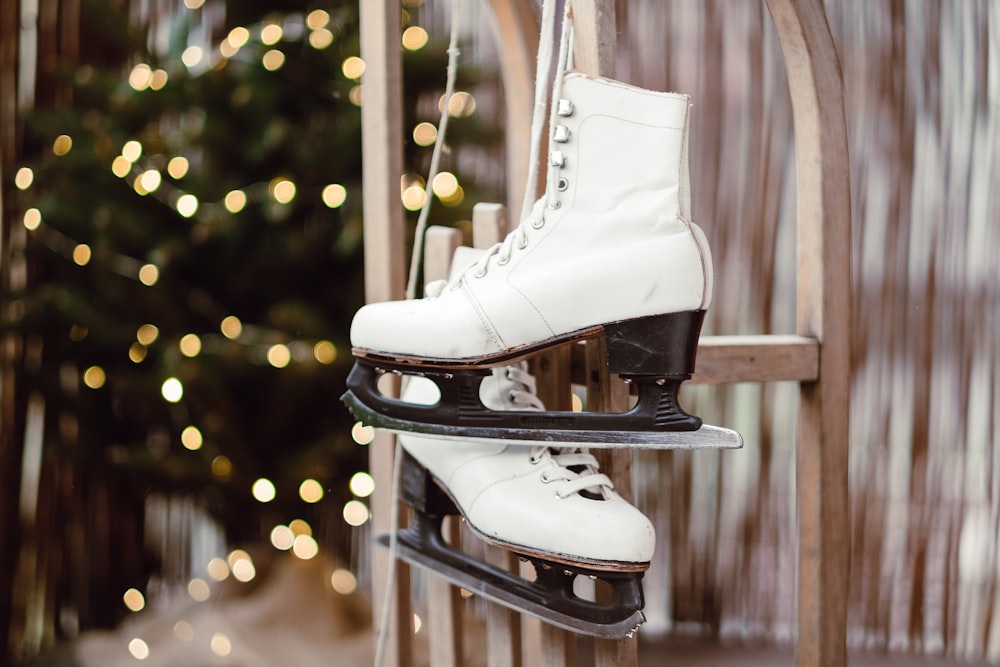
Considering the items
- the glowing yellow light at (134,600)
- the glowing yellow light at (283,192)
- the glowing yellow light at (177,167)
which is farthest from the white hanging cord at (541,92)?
the glowing yellow light at (134,600)

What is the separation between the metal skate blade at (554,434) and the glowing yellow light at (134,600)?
5.51 ft

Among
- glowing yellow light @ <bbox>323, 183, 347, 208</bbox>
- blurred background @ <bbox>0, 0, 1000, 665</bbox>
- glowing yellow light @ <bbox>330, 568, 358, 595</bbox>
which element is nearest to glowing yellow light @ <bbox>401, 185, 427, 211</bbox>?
blurred background @ <bbox>0, 0, 1000, 665</bbox>

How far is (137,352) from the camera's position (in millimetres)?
1708

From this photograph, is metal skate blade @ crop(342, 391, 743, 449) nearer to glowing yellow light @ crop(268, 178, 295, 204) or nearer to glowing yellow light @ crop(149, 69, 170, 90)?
glowing yellow light @ crop(268, 178, 295, 204)

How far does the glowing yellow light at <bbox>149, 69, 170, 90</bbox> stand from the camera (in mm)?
1641

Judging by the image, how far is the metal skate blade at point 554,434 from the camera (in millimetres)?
582

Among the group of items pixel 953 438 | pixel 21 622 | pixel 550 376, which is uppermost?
pixel 550 376

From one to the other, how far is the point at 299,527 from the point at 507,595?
3.77 ft

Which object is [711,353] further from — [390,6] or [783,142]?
[783,142]

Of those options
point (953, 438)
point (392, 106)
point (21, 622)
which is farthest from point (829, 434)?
point (21, 622)

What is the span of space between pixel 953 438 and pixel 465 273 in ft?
4.55

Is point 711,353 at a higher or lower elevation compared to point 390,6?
lower

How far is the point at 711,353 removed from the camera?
80 cm

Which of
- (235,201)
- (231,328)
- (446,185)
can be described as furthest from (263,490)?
(446,185)
